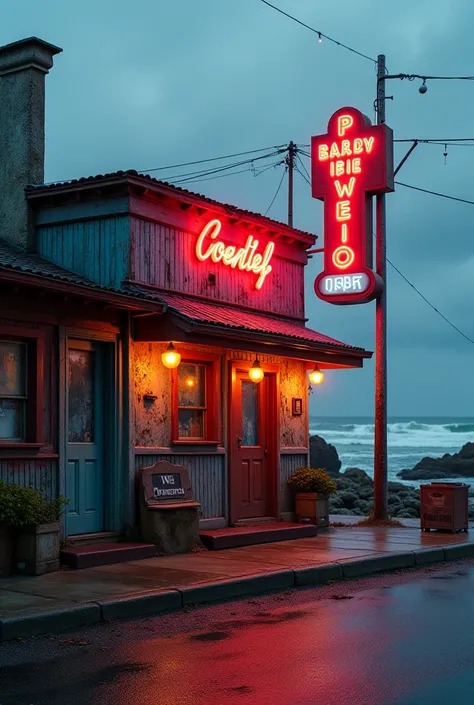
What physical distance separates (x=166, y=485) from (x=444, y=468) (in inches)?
1809

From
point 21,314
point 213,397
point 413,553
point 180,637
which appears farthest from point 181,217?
point 180,637

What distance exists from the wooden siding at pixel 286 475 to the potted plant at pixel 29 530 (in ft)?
20.6

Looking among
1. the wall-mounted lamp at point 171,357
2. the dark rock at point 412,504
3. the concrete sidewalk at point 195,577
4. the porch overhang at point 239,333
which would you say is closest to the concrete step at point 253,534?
the concrete sidewalk at point 195,577

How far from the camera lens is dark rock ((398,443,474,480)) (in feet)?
177

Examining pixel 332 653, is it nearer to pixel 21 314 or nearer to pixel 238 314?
pixel 21 314

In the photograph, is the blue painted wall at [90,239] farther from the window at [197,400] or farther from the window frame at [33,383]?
the window frame at [33,383]

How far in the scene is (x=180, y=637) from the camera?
8102 millimetres

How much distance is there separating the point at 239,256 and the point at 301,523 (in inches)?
187

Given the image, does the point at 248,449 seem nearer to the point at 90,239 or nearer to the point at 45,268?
the point at 90,239

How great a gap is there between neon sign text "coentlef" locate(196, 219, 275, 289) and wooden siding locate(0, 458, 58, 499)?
15.1 feet

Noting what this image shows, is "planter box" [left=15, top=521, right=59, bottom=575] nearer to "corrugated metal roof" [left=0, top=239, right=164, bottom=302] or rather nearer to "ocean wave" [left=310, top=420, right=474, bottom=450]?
"corrugated metal roof" [left=0, top=239, right=164, bottom=302]

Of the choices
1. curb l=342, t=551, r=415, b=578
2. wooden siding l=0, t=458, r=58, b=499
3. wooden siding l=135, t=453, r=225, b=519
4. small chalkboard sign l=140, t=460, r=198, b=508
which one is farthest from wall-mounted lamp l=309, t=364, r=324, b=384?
wooden siding l=0, t=458, r=58, b=499

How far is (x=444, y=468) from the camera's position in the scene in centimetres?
5734

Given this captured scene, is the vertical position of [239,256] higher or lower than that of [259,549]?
higher
